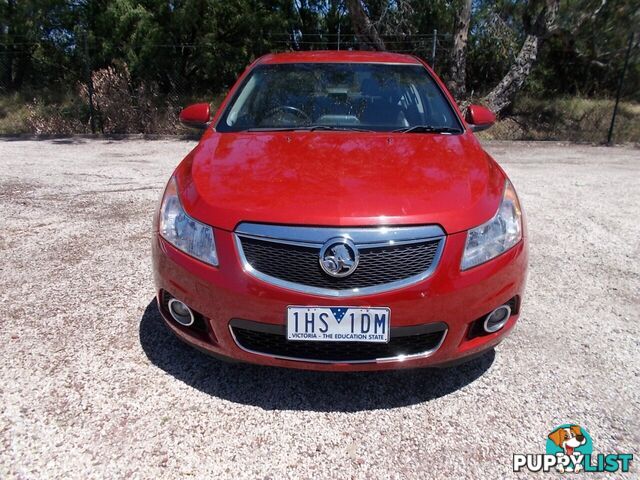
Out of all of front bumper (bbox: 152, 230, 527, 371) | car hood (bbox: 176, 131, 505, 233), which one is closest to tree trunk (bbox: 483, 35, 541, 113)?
car hood (bbox: 176, 131, 505, 233)

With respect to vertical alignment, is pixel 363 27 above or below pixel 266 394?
above

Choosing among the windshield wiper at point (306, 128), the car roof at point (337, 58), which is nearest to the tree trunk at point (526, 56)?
the car roof at point (337, 58)

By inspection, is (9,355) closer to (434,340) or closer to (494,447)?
(434,340)

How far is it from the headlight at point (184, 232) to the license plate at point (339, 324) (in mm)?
405

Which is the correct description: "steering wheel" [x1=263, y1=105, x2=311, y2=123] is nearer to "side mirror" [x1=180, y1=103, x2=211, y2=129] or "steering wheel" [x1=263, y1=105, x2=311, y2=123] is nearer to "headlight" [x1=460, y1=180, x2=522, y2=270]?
"side mirror" [x1=180, y1=103, x2=211, y2=129]

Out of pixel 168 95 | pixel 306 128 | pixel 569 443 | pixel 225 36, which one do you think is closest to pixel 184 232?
pixel 306 128

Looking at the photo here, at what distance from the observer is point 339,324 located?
5.94 feet

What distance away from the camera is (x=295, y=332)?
1.83 metres

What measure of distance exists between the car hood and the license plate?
33 centimetres

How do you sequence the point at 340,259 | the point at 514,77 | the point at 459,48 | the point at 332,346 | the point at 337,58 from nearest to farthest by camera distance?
the point at 340,259 < the point at 332,346 < the point at 337,58 < the point at 459,48 < the point at 514,77

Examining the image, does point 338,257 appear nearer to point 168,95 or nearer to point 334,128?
point 334,128

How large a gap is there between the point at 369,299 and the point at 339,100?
171 cm

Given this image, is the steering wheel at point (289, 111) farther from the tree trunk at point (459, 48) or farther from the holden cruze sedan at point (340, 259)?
the tree trunk at point (459, 48)

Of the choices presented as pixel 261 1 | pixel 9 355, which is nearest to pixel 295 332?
→ pixel 9 355
